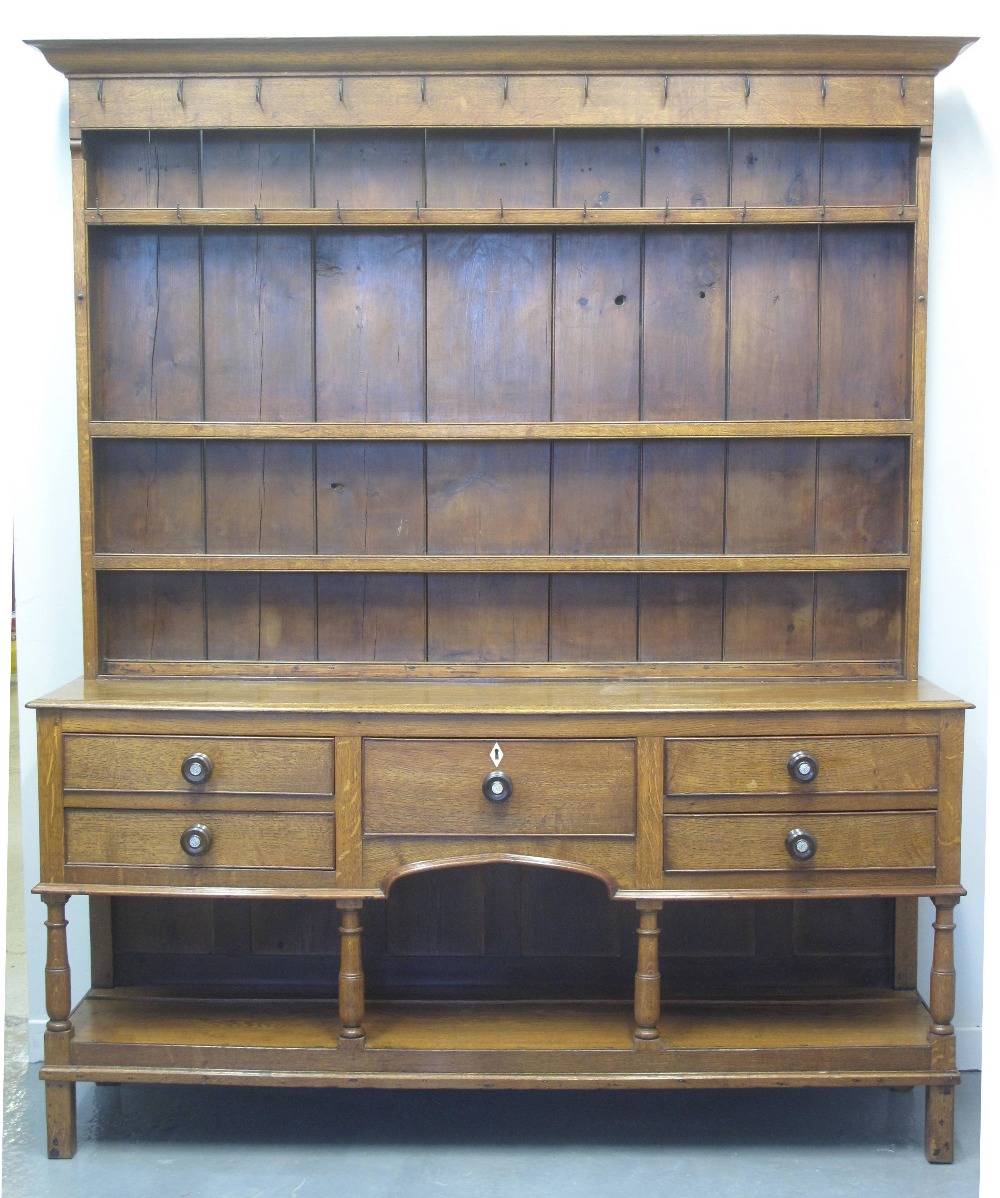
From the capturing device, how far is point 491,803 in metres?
2.44

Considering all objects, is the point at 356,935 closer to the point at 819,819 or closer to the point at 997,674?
the point at 819,819

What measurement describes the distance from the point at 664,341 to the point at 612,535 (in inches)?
18.9

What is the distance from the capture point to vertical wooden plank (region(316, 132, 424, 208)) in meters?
2.76

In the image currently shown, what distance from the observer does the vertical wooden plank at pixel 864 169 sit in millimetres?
2750

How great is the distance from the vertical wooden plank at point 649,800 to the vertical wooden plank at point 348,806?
582 mm

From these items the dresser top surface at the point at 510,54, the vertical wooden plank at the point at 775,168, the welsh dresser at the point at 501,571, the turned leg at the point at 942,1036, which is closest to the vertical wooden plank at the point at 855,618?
the welsh dresser at the point at 501,571

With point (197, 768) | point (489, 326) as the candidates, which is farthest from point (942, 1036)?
point (489, 326)


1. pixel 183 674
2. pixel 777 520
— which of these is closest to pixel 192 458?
pixel 183 674

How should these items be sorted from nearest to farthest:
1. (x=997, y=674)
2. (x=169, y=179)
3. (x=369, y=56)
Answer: (x=997, y=674)
(x=369, y=56)
(x=169, y=179)

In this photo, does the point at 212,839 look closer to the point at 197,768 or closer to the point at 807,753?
the point at 197,768

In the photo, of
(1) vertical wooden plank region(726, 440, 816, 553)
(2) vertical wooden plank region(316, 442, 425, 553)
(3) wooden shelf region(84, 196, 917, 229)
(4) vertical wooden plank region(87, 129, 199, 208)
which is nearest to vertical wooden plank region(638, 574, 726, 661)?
(1) vertical wooden plank region(726, 440, 816, 553)

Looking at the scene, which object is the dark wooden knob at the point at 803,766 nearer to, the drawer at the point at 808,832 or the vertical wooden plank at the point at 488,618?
the drawer at the point at 808,832

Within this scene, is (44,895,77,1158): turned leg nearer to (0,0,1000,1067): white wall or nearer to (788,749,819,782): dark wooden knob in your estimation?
(0,0,1000,1067): white wall

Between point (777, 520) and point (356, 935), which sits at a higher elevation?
point (777, 520)
